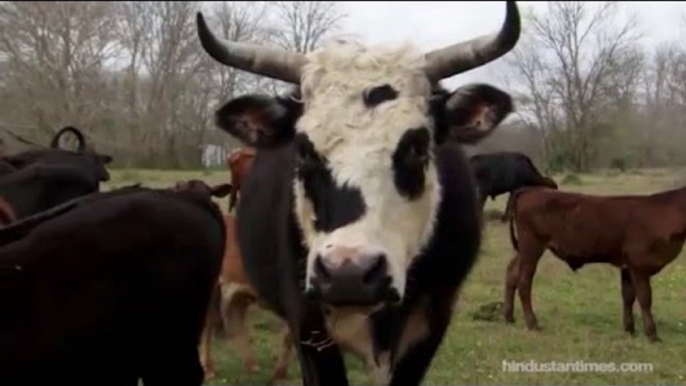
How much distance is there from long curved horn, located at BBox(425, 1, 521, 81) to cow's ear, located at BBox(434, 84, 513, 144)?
11cm

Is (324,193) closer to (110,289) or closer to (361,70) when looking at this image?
(361,70)

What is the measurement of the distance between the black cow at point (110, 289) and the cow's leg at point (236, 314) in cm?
376

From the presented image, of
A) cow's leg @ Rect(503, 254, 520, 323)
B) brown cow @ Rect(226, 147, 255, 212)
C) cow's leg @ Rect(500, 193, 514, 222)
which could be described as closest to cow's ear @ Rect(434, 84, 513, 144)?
brown cow @ Rect(226, 147, 255, 212)

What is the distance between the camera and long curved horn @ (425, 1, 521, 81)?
493cm

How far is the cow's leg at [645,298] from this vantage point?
9.51m

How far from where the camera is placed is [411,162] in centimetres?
468

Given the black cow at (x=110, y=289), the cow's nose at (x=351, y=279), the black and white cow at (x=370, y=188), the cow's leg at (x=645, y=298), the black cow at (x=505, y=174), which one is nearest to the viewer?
the cow's nose at (x=351, y=279)

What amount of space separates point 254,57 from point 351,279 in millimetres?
1556

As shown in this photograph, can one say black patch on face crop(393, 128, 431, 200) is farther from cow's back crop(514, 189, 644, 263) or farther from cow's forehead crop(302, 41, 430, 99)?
cow's back crop(514, 189, 644, 263)

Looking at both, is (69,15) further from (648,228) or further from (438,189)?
(438,189)

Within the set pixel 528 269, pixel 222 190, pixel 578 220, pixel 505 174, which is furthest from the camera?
pixel 505 174

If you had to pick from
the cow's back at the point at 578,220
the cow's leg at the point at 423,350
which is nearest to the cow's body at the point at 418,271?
the cow's leg at the point at 423,350

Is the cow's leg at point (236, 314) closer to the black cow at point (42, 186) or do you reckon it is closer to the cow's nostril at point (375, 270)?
the black cow at point (42, 186)

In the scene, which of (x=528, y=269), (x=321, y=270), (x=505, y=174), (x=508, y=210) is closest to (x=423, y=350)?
(x=321, y=270)
